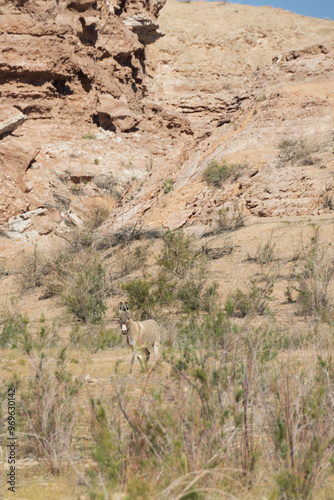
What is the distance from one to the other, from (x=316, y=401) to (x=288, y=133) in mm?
14470

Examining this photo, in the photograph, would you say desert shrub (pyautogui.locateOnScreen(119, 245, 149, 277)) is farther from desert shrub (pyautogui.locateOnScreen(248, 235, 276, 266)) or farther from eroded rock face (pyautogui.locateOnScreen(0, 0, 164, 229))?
eroded rock face (pyautogui.locateOnScreen(0, 0, 164, 229))

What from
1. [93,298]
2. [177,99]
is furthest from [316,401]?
[177,99]

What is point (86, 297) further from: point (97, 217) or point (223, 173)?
point (97, 217)

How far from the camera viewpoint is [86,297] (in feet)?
31.3

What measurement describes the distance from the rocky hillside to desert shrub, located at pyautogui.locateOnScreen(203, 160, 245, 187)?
0.59 ft

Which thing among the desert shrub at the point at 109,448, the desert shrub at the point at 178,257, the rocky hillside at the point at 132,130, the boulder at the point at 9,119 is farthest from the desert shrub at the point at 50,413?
the boulder at the point at 9,119

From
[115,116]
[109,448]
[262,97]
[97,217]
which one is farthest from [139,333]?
[115,116]

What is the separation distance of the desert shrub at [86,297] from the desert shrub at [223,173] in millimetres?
6342

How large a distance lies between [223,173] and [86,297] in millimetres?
7482

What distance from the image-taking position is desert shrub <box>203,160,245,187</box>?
50.8 feet

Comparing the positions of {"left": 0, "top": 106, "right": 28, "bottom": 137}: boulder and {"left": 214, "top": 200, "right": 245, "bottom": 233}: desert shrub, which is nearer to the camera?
{"left": 214, "top": 200, "right": 245, "bottom": 233}: desert shrub

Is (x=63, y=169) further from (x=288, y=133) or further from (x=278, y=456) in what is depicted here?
(x=278, y=456)

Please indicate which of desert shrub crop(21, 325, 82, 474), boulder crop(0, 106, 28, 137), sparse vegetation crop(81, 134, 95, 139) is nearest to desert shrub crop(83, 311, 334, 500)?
desert shrub crop(21, 325, 82, 474)

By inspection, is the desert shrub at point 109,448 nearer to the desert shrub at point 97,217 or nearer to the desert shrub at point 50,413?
the desert shrub at point 50,413
